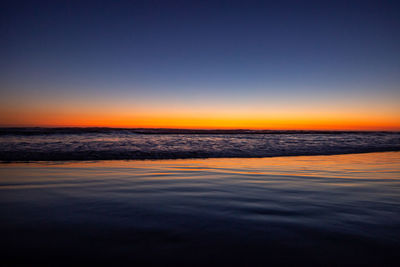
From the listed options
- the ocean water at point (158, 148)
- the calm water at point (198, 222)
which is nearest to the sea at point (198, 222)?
the calm water at point (198, 222)

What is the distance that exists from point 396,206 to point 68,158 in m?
7.92

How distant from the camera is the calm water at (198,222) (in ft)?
5.29

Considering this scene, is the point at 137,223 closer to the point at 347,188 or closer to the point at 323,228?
the point at 323,228

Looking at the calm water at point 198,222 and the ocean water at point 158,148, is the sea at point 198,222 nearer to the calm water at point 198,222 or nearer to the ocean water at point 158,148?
the calm water at point 198,222

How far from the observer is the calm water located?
5.29 ft

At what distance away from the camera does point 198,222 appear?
2225 mm

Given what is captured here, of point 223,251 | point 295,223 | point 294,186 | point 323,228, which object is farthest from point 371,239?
point 294,186

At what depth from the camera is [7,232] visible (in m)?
1.95

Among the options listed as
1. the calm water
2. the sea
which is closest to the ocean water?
the sea

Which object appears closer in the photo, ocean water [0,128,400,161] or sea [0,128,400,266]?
sea [0,128,400,266]

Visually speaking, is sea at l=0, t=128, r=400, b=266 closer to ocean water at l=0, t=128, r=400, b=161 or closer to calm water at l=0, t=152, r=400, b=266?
calm water at l=0, t=152, r=400, b=266

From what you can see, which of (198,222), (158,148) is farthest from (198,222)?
(158,148)

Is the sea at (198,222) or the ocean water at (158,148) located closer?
the sea at (198,222)

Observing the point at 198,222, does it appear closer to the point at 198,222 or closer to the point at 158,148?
the point at 198,222
